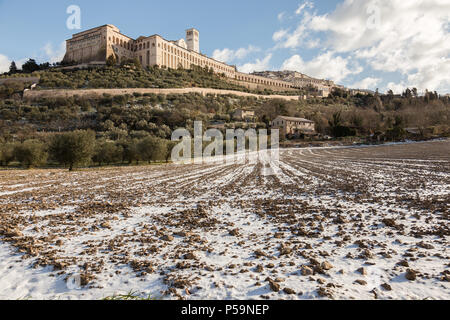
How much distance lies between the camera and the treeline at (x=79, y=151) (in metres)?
27.0

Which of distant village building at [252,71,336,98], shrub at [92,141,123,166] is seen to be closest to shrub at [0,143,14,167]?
shrub at [92,141,123,166]

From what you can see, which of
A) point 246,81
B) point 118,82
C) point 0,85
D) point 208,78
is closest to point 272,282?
point 118,82

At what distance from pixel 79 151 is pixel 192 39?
12795 cm

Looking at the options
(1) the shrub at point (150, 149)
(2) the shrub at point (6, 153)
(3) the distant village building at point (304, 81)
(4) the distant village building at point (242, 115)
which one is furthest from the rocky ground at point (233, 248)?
(3) the distant village building at point (304, 81)

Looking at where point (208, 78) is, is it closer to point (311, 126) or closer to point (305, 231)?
point (311, 126)

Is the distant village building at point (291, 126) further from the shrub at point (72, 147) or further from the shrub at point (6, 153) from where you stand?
the shrub at point (6, 153)

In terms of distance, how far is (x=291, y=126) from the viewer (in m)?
65.6

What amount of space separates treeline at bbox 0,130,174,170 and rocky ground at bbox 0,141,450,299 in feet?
66.9

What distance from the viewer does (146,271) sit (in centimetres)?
388

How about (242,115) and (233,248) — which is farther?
(242,115)

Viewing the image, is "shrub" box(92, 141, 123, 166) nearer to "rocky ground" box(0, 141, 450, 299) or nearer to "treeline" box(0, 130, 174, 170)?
"treeline" box(0, 130, 174, 170)

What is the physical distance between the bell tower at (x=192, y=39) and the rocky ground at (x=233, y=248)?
14413 centimetres

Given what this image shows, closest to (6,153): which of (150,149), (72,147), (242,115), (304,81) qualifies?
(72,147)

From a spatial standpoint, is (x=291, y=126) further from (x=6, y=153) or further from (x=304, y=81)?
(x=304, y=81)
